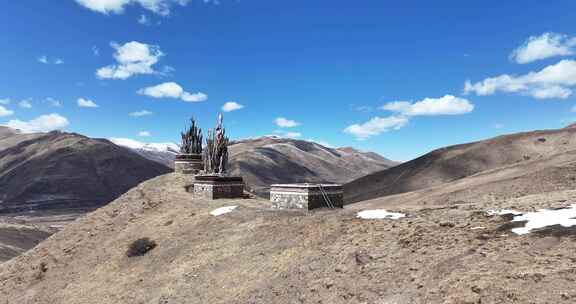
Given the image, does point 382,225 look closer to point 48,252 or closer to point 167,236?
point 167,236

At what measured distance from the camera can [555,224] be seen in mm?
13891

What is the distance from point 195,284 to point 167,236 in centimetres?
793

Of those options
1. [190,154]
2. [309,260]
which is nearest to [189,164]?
[190,154]

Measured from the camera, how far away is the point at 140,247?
2573cm

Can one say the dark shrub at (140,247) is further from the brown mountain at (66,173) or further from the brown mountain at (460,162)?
the brown mountain at (66,173)

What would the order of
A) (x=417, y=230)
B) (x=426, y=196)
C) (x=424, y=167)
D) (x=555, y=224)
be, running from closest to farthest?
(x=555, y=224), (x=417, y=230), (x=426, y=196), (x=424, y=167)

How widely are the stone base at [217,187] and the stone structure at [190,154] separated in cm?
1135

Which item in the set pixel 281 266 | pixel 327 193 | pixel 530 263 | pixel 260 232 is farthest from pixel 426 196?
pixel 530 263

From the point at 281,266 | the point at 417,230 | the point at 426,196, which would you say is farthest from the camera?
the point at 426,196

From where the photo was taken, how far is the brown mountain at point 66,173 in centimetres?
14112

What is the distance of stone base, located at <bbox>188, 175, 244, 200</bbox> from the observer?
33.3 metres

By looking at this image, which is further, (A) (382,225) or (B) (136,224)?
(B) (136,224)

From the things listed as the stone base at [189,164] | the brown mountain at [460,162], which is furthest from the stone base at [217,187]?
the brown mountain at [460,162]

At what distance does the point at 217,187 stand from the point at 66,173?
145039mm
